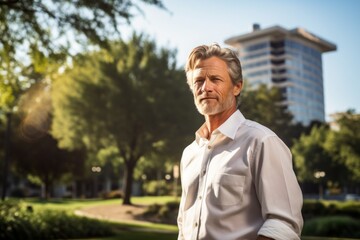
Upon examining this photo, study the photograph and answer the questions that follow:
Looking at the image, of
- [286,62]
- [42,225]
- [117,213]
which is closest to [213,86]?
[42,225]

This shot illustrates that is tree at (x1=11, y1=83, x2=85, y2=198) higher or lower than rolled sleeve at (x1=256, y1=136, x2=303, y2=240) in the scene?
higher

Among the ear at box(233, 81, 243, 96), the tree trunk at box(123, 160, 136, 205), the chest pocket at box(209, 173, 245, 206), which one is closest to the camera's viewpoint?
the chest pocket at box(209, 173, 245, 206)

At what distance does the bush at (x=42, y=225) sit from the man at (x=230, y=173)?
11953 millimetres

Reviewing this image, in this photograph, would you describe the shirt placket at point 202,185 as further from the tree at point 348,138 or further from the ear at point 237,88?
the tree at point 348,138

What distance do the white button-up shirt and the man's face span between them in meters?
0.11

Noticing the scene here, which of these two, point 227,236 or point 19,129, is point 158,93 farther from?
point 227,236

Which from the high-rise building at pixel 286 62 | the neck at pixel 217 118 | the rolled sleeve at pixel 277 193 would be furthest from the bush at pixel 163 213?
the high-rise building at pixel 286 62

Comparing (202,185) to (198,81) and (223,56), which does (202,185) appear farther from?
(223,56)

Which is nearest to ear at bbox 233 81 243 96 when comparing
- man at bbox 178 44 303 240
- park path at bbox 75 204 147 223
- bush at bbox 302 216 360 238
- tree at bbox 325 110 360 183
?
man at bbox 178 44 303 240

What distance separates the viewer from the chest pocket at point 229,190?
2.31 meters

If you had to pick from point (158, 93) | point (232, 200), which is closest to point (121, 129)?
point (158, 93)

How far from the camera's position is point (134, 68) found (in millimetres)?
32969

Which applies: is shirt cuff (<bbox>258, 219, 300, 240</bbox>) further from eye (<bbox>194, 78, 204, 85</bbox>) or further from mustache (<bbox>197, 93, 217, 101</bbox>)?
eye (<bbox>194, 78, 204, 85</bbox>)

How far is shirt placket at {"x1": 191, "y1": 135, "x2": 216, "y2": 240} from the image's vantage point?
2411 mm
